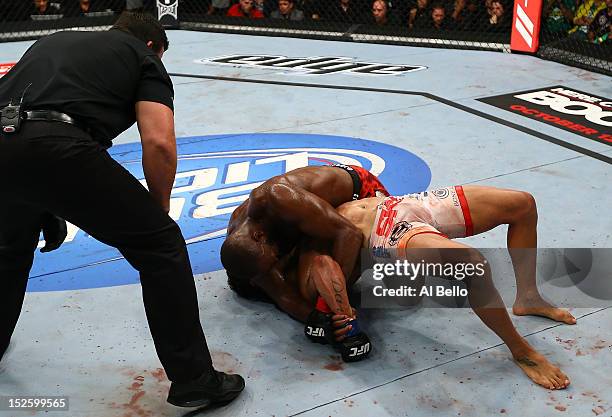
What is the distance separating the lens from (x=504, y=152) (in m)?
4.47

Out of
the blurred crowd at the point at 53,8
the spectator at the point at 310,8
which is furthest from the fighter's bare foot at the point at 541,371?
the blurred crowd at the point at 53,8

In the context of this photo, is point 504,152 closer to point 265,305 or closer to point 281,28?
point 265,305

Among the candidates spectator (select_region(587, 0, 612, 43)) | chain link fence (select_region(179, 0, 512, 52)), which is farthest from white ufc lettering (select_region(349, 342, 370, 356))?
chain link fence (select_region(179, 0, 512, 52))

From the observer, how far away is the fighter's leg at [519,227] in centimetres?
274

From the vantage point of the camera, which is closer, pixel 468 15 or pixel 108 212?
pixel 108 212

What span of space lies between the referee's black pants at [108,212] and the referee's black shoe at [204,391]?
31 mm

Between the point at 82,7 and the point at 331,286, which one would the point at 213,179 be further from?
the point at 82,7

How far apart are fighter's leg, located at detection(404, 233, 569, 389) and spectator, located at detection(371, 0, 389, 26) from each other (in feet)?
19.0

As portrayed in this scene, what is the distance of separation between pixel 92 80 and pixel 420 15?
6069 millimetres

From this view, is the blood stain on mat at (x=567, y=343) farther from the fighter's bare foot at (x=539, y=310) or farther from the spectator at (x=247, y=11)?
the spectator at (x=247, y=11)

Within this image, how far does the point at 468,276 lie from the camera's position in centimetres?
241

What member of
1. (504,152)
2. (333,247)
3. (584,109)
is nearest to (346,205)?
(333,247)

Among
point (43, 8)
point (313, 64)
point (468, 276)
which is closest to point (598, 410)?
point (468, 276)

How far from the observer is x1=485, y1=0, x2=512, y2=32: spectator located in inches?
287
